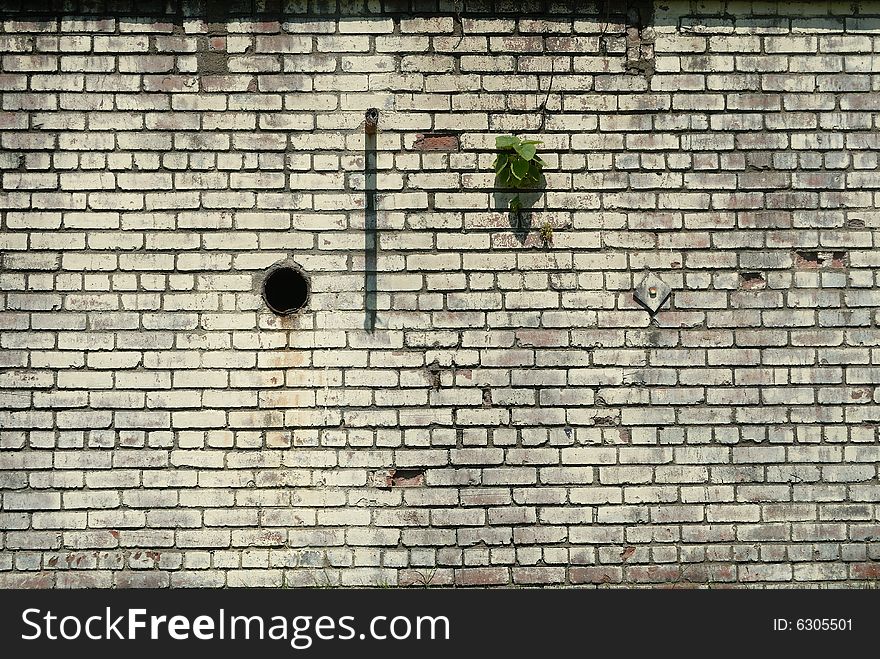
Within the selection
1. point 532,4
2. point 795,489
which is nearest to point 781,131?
point 532,4

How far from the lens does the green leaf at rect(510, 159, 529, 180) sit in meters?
4.88

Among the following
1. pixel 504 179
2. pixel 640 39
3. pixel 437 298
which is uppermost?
pixel 640 39

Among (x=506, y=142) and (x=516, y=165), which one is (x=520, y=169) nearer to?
(x=516, y=165)

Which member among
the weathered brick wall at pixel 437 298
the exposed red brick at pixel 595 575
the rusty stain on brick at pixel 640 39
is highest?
the rusty stain on brick at pixel 640 39

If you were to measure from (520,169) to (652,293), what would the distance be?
3.59ft

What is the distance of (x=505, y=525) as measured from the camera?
483cm

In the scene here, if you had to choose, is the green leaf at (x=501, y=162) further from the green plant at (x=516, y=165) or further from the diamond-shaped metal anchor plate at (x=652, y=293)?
the diamond-shaped metal anchor plate at (x=652, y=293)

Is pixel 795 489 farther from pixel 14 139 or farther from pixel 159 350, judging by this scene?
pixel 14 139

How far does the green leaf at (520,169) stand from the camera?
4.88 meters

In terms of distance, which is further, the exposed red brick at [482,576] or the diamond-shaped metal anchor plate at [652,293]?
the diamond-shaped metal anchor plate at [652,293]

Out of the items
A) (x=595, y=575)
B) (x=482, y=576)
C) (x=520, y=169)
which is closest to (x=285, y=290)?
(x=520, y=169)

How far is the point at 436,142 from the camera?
4945 millimetres

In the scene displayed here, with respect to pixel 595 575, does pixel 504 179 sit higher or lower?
higher

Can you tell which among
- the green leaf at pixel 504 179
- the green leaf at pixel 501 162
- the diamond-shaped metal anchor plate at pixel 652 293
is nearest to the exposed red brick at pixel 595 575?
the diamond-shaped metal anchor plate at pixel 652 293
